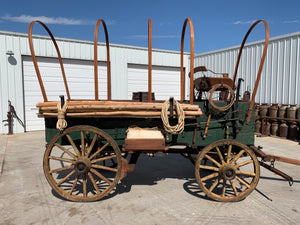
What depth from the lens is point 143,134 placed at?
2.97m

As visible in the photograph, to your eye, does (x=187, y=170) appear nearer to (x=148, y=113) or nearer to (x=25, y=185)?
(x=148, y=113)

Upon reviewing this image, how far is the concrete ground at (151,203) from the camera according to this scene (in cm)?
273

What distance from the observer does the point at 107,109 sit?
3.01 meters

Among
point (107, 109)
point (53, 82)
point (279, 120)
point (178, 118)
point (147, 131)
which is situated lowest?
point (279, 120)

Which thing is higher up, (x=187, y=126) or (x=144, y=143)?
(x=187, y=126)

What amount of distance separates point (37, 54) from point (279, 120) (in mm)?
9485

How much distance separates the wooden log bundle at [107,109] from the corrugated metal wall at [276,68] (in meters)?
6.61

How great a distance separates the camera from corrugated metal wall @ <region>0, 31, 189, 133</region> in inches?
339

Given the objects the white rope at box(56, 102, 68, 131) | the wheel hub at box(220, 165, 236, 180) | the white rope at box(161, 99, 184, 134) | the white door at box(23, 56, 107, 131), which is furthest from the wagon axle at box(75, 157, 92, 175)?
the white door at box(23, 56, 107, 131)

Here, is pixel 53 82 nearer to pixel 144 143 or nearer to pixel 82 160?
pixel 82 160

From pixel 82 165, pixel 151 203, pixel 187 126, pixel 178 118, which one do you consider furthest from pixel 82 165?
pixel 187 126

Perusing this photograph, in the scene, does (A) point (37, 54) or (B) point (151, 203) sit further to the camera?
(A) point (37, 54)

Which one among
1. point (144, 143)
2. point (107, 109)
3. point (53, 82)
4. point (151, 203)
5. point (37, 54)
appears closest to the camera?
point (144, 143)

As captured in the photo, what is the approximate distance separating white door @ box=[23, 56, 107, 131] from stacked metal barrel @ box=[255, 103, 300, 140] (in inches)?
263
